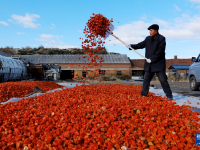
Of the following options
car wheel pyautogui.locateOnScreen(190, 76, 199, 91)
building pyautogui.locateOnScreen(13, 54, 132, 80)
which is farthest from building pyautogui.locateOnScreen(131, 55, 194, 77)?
car wheel pyautogui.locateOnScreen(190, 76, 199, 91)

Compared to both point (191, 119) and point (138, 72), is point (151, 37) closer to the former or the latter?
point (191, 119)

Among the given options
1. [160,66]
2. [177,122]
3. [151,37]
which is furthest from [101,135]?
[151,37]

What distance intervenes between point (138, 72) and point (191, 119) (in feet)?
99.2

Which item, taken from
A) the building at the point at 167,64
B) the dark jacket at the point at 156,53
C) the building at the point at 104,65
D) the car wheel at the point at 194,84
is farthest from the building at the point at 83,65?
the dark jacket at the point at 156,53

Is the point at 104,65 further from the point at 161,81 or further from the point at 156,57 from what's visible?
the point at 156,57

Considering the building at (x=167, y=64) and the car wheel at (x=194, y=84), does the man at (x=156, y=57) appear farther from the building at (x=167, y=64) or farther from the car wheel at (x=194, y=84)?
the building at (x=167, y=64)

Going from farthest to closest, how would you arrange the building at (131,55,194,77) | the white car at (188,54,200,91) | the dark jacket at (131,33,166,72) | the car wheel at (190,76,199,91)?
the building at (131,55,194,77) < the car wheel at (190,76,199,91) < the white car at (188,54,200,91) < the dark jacket at (131,33,166,72)

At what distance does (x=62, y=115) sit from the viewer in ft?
11.0

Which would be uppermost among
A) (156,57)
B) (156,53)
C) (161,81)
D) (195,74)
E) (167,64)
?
(167,64)

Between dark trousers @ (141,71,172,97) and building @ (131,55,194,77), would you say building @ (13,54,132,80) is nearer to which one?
building @ (131,55,194,77)

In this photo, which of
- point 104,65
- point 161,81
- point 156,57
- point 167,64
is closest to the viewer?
point 156,57

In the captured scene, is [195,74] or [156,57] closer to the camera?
[156,57]

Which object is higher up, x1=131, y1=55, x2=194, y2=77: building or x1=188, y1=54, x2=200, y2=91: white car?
x1=131, y1=55, x2=194, y2=77: building

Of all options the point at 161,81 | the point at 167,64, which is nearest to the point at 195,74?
the point at 161,81
